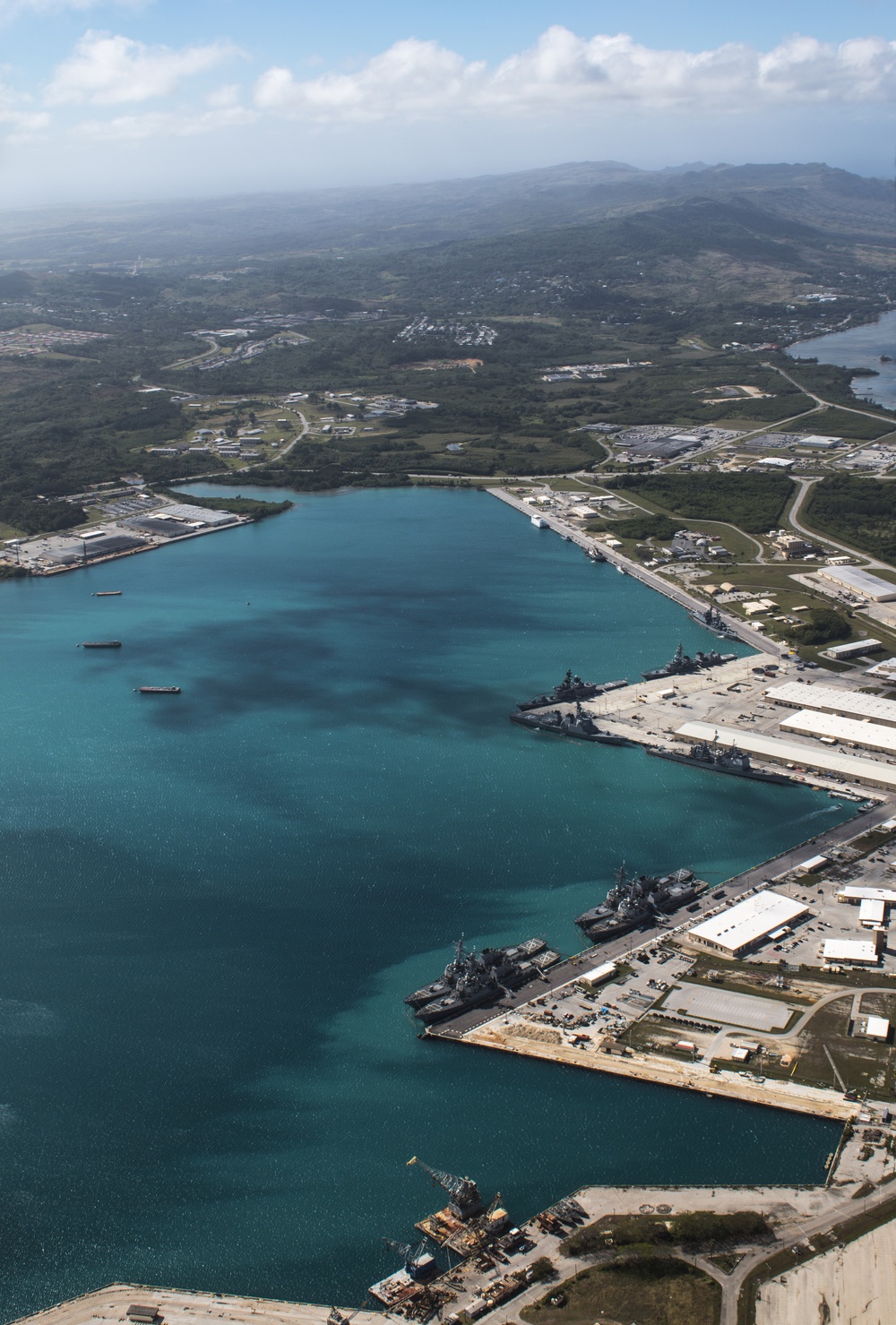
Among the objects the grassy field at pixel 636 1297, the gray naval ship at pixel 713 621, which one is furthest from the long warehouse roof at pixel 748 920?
the gray naval ship at pixel 713 621

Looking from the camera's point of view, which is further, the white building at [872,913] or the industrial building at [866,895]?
the industrial building at [866,895]

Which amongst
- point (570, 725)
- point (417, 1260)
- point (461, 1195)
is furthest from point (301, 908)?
point (570, 725)

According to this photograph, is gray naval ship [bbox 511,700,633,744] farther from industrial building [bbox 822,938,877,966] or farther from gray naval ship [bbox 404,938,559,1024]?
gray naval ship [bbox 404,938,559,1024]

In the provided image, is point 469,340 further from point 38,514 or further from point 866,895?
point 866,895

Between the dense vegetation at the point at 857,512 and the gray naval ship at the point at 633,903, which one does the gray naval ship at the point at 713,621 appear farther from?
the gray naval ship at the point at 633,903

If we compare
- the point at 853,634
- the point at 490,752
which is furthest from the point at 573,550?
the point at 490,752
